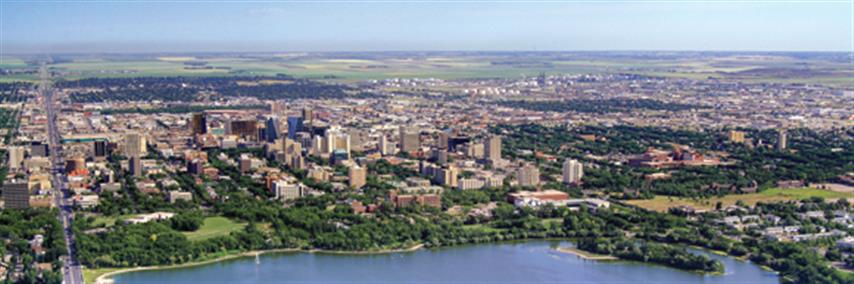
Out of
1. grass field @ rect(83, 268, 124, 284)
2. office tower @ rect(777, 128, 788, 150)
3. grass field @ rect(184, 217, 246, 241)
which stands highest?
office tower @ rect(777, 128, 788, 150)

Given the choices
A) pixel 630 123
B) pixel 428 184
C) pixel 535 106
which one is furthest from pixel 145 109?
pixel 428 184

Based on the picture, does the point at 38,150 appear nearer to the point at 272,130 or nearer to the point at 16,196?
the point at 272,130

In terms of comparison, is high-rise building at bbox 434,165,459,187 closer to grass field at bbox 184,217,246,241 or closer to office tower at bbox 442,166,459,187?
office tower at bbox 442,166,459,187

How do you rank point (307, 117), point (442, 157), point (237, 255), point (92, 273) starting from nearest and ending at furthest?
point (92, 273), point (237, 255), point (442, 157), point (307, 117)

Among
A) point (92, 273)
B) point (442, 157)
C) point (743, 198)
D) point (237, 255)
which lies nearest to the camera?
point (92, 273)

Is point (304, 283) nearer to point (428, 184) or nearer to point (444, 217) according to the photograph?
point (444, 217)

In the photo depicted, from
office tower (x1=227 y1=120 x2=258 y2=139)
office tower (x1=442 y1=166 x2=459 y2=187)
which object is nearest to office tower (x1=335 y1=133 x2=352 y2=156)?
office tower (x1=227 y1=120 x2=258 y2=139)

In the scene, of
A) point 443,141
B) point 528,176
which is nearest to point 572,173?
point 528,176
